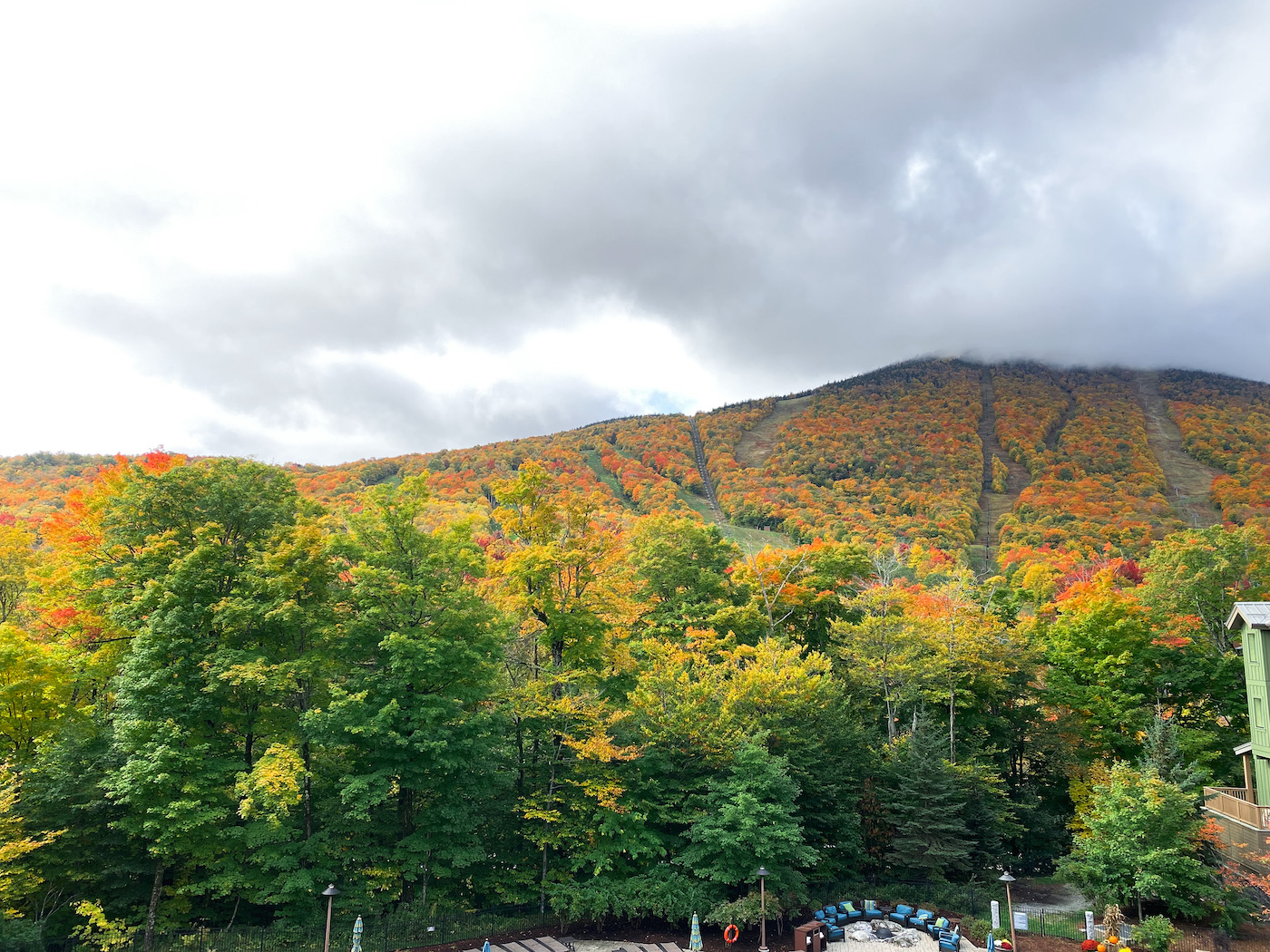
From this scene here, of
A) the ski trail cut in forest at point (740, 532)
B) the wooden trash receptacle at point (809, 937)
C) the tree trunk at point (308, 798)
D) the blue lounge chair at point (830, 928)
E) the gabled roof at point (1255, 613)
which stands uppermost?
the ski trail cut in forest at point (740, 532)

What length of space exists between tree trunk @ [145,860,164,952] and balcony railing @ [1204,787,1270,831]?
114 feet

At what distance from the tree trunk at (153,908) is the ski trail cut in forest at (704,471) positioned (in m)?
91.2

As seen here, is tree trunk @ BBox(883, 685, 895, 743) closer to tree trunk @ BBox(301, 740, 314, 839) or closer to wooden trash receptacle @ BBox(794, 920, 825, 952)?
wooden trash receptacle @ BBox(794, 920, 825, 952)

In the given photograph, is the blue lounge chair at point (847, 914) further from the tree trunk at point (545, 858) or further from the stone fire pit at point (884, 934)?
the tree trunk at point (545, 858)

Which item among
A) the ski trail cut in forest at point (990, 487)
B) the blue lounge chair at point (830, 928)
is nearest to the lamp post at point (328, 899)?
the blue lounge chair at point (830, 928)

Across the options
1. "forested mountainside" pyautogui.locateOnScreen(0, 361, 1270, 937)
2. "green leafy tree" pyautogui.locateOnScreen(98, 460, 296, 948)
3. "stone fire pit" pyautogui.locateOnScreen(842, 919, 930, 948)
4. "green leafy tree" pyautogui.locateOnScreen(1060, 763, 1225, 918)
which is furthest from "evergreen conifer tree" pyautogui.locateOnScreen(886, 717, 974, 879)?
"green leafy tree" pyautogui.locateOnScreen(98, 460, 296, 948)

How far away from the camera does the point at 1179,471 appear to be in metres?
114

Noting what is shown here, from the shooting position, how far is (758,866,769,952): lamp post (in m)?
22.1

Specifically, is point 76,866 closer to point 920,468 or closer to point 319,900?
point 319,900

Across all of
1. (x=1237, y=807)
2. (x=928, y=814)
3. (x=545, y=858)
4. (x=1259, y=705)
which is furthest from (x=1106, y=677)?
(x=545, y=858)

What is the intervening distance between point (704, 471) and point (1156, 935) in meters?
113

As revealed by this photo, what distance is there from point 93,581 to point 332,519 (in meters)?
7.46

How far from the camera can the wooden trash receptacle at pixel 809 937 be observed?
22.5m

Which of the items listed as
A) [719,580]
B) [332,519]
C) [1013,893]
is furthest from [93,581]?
[1013,893]
